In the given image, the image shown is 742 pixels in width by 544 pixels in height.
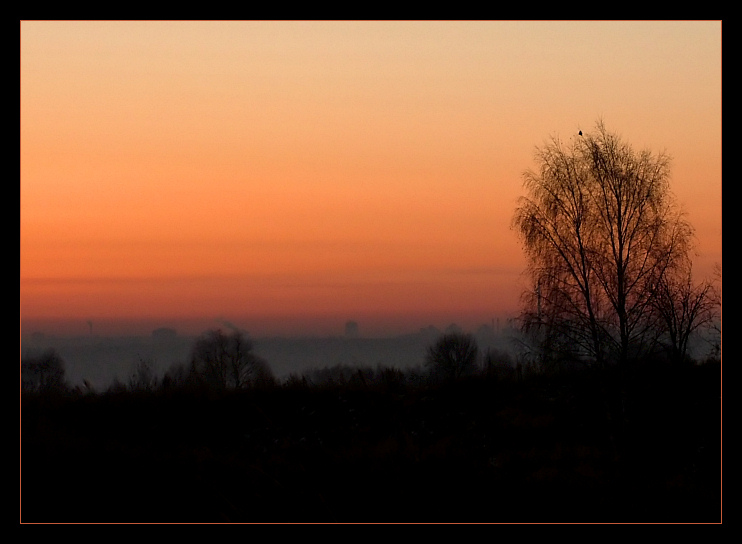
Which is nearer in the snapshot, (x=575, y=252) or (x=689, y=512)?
(x=689, y=512)

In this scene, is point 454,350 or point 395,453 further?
point 454,350

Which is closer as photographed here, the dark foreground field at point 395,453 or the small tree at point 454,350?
the dark foreground field at point 395,453

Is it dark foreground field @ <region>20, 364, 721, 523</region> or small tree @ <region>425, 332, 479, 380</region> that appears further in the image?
small tree @ <region>425, 332, 479, 380</region>

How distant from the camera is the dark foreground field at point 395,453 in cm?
872

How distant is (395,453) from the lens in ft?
33.2

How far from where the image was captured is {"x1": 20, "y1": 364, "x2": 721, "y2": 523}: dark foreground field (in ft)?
28.6
